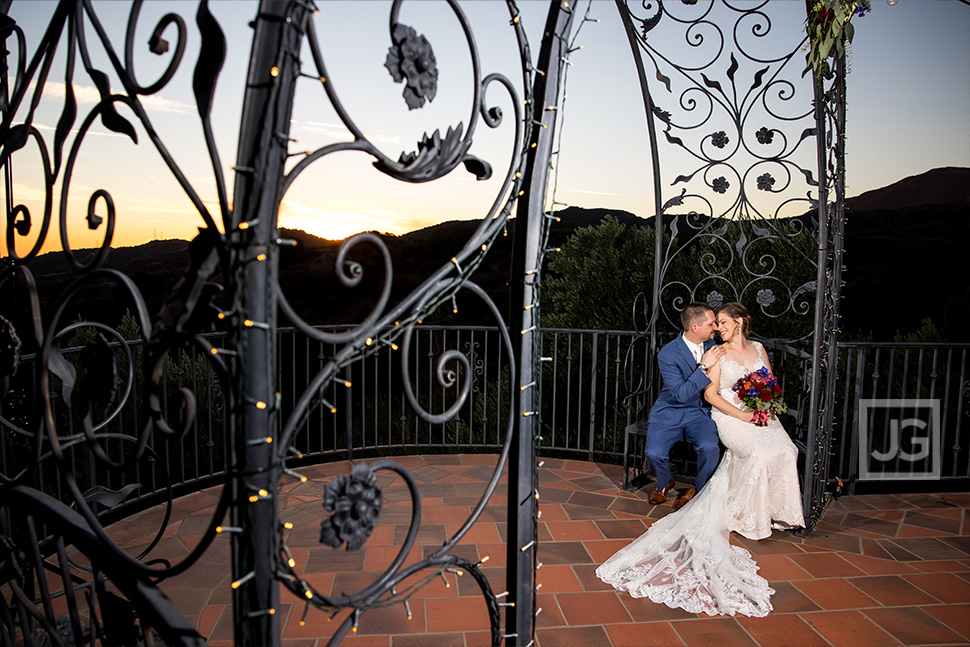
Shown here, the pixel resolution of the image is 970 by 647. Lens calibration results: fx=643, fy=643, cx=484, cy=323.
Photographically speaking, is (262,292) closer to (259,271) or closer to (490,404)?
(259,271)

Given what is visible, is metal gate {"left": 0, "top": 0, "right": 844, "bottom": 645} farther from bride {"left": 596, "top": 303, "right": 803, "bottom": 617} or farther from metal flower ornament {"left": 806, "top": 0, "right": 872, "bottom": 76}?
metal flower ornament {"left": 806, "top": 0, "right": 872, "bottom": 76}

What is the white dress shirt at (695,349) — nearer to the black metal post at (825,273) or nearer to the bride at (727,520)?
the bride at (727,520)

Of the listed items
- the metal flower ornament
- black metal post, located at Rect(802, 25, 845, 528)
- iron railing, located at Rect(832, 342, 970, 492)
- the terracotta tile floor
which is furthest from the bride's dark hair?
the metal flower ornament

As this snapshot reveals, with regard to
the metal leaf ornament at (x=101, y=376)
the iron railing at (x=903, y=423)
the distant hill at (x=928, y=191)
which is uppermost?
the distant hill at (x=928, y=191)

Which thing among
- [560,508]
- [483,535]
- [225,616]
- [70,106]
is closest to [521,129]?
[70,106]

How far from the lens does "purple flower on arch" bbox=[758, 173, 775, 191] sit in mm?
3902

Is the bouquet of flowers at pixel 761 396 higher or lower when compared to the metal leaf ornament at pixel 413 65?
lower

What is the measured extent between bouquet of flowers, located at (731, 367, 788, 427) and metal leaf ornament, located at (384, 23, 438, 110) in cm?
299

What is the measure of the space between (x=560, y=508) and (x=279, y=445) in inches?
124

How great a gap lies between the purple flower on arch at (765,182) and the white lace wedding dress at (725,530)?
966 millimetres

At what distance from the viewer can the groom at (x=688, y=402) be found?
371 centimetres

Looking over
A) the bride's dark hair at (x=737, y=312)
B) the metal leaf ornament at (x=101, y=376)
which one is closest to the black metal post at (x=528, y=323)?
the metal leaf ornament at (x=101, y=376)

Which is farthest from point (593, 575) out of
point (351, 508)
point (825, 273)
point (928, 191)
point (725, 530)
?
point (928, 191)

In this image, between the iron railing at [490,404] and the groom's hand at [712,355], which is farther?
the iron railing at [490,404]
